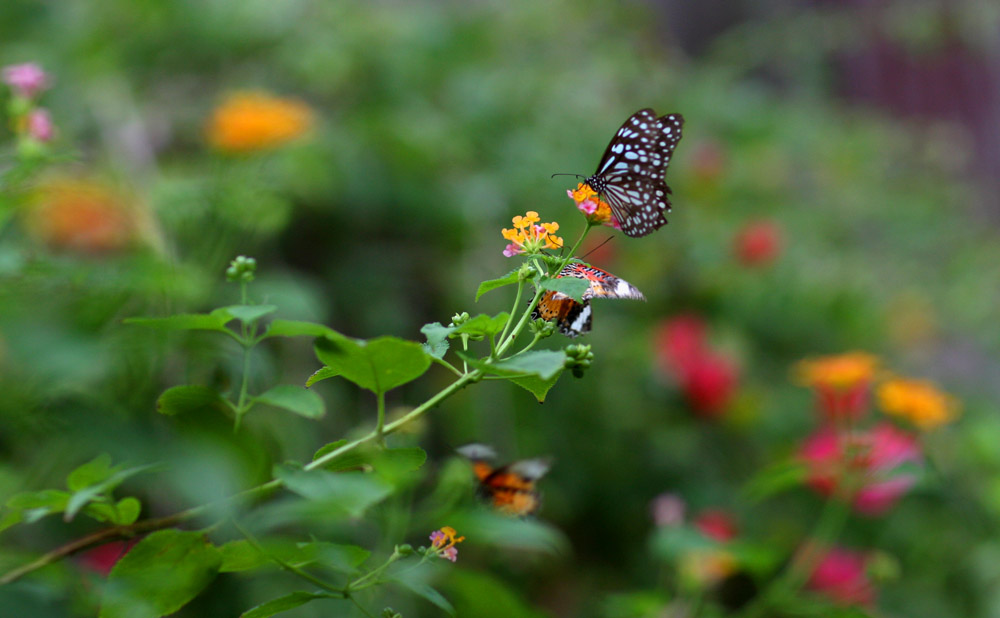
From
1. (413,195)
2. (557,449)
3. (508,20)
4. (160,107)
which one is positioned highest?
(508,20)

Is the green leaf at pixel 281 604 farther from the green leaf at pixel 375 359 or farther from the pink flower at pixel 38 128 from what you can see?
the pink flower at pixel 38 128

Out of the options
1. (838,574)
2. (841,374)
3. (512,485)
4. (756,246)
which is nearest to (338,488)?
(512,485)

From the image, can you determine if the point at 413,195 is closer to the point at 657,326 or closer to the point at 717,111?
the point at 657,326

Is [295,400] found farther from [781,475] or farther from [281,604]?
[781,475]

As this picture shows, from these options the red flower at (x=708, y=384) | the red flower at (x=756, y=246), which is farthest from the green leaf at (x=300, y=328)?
the red flower at (x=756, y=246)

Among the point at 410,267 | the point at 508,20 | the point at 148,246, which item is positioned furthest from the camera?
the point at 508,20

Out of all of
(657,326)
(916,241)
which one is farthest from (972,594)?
(916,241)
